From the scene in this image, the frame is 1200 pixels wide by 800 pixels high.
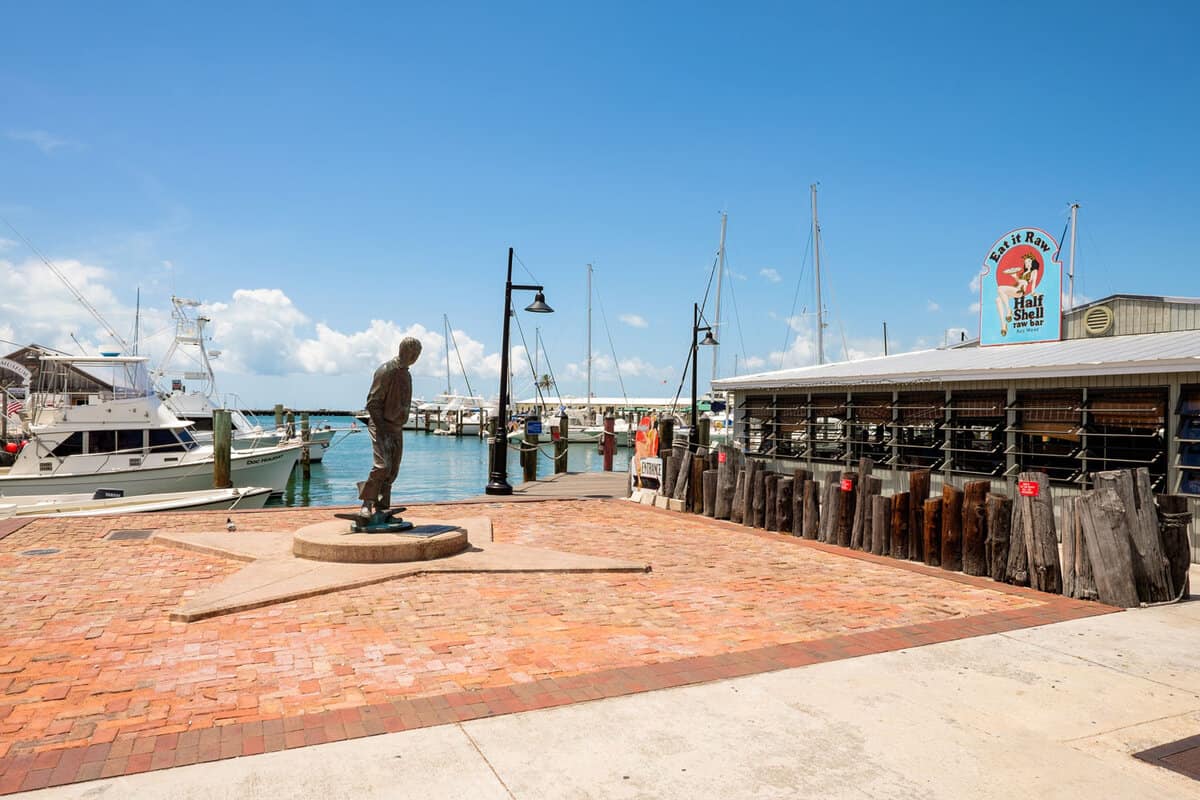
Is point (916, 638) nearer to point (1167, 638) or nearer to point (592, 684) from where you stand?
point (1167, 638)

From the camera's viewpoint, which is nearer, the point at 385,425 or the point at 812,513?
the point at 385,425

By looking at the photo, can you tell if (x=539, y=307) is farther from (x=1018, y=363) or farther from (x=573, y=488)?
(x=1018, y=363)

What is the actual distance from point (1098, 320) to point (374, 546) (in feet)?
43.1

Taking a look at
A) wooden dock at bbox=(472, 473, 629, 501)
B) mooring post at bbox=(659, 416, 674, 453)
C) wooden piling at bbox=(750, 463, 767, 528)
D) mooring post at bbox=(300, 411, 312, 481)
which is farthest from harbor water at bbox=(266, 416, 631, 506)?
wooden piling at bbox=(750, 463, 767, 528)

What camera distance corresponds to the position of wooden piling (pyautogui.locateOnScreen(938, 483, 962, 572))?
352 inches

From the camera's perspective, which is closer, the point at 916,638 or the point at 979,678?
the point at 979,678

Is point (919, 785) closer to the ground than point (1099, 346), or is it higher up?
closer to the ground

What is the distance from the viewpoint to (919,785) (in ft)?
12.4

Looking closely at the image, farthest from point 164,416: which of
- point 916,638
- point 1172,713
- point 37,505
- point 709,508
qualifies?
point 1172,713

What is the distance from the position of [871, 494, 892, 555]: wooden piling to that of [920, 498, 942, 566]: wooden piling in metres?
0.69

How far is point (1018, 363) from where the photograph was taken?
12.4m

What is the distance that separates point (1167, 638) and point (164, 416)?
26142mm

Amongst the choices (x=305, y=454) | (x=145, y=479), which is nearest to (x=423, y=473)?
(x=305, y=454)

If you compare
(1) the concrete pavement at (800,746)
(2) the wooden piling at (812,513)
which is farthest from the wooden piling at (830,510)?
(1) the concrete pavement at (800,746)
